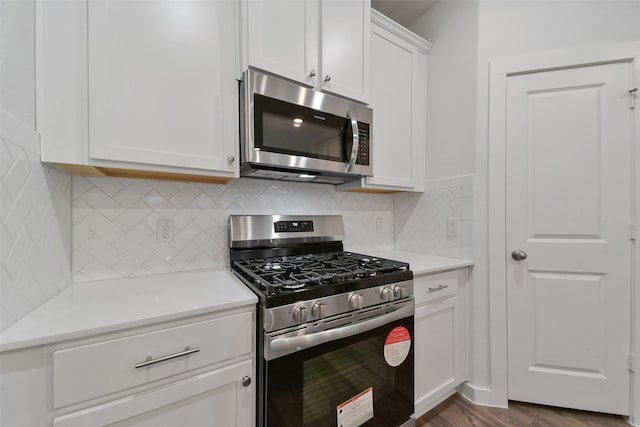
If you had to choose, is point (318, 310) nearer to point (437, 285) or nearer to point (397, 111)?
point (437, 285)

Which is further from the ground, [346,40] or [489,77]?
[346,40]

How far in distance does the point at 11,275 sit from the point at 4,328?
141mm

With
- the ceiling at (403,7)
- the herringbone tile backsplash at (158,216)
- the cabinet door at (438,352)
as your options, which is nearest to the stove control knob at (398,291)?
the cabinet door at (438,352)

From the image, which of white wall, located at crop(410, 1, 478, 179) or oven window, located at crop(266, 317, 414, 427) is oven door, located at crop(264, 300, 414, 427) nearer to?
oven window, located at crop(266, 317, 414, 427)

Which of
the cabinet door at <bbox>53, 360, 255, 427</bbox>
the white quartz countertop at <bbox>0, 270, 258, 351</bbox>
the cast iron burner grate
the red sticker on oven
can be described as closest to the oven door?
the red sticker on oven

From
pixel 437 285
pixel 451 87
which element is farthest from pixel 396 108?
pixel 437 285

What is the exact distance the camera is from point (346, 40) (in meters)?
1.45

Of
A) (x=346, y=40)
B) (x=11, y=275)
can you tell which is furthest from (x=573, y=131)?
(x=11, y=275)

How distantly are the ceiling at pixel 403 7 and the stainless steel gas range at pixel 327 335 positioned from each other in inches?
72.6

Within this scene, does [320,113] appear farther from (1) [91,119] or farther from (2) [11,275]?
(2) [11,275]

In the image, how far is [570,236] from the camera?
5.00 feet

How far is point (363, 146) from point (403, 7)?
4.22 feet

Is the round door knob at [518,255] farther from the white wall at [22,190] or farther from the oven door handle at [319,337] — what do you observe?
the white wall at [22,190]

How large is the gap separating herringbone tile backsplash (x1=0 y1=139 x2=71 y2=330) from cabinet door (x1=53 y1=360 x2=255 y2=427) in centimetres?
35
